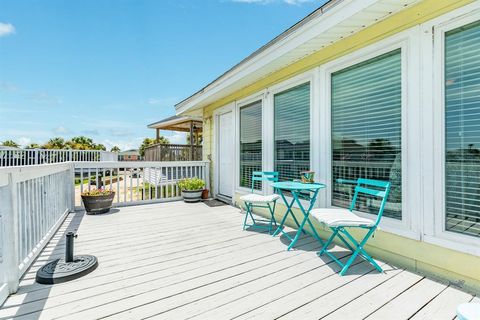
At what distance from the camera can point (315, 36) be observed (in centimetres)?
249

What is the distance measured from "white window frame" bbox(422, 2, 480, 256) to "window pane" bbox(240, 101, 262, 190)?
2.55 meters

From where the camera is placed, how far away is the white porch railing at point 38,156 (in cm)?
873

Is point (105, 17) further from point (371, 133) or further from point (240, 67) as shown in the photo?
point (371, 133)

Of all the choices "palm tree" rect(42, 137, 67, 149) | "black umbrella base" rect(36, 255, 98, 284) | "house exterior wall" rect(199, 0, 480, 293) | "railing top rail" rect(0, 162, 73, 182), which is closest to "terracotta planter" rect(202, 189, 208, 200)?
"railing top rail" rect(0, 162, 73, 182)

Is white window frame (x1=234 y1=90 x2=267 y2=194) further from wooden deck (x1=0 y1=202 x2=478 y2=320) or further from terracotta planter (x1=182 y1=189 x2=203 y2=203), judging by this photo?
wooden deck (x1=0 y1=202 x2=478 y2=320)

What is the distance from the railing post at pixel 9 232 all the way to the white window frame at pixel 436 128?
10.9ft

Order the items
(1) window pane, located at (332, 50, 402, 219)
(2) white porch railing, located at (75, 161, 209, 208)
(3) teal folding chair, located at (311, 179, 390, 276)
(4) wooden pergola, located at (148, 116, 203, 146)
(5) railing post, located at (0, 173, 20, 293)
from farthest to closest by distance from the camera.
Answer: (4) wooden pergola, located at (148, 116, 203, 146) < (2) white porch railing, located at (75, 161, 209, 208) < (1) window pane, located at (332, 50, 402, 219) < (3) teal folding chair, located at (311, 179, 390, 276) < (5) railing post, located at (0, 173, 20, 293)

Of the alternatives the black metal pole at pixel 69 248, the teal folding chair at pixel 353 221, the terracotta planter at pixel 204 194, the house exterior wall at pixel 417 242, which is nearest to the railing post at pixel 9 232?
the black metal pole at pixel 69 248

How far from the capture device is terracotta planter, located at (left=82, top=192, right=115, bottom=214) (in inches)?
163

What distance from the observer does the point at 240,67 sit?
373 cm

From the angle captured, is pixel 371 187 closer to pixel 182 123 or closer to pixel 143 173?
pixel 143 173

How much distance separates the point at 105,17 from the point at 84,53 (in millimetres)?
5346

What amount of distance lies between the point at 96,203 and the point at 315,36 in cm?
438

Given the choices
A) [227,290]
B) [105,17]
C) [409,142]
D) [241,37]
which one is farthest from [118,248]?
[105,17]
